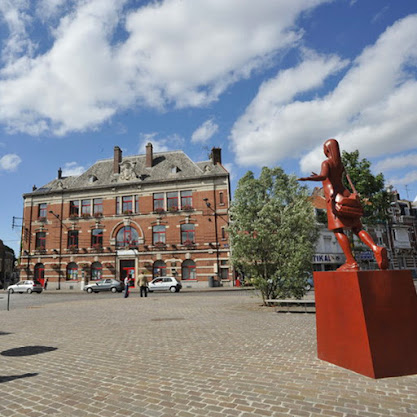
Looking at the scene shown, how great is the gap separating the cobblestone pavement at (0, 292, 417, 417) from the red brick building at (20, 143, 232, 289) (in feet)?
83.4

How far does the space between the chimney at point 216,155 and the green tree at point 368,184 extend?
629 inches

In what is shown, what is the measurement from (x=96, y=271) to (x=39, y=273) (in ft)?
23.5

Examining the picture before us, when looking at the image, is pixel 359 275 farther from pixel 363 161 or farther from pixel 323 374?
pixel 363 161

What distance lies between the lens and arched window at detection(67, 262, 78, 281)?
3644cm

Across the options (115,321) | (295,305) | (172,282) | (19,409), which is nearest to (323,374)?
(19,409)

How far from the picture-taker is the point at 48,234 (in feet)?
125

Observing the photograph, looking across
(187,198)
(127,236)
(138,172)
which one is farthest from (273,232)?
(138,172)

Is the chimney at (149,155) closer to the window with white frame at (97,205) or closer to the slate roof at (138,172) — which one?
the slate roof at (138,172)

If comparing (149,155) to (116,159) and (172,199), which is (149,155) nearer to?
(116,159)

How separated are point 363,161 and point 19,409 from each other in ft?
84.2

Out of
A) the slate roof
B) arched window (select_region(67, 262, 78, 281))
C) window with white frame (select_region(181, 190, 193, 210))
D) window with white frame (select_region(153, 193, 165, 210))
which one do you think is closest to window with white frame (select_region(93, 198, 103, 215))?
the slate roof

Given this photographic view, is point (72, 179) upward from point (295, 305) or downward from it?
upward

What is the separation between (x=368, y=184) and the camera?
24.1 metres

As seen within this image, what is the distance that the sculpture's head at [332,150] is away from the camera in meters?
6.56
